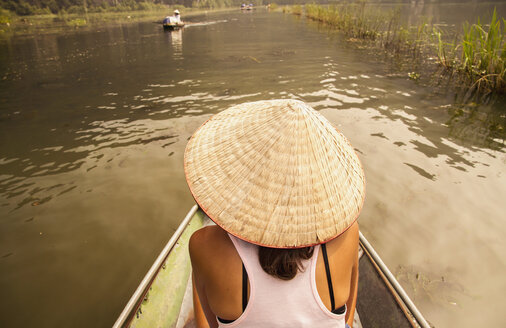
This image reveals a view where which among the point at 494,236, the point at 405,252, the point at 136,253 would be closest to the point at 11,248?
the point at 136,253

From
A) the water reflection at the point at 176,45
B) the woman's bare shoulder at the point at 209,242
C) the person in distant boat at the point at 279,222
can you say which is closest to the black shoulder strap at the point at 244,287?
the person in distant boat at the point at 279,222

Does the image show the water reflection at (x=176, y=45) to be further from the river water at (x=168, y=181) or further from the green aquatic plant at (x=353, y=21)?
the green aquatic plant at (x=353, y=21)

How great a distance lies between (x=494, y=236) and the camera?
290 centimetres

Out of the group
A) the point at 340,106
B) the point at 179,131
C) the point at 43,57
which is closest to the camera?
the point at 179,131

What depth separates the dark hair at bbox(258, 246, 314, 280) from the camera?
863mm

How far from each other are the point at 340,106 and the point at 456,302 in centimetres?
461

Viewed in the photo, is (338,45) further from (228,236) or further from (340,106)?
(228,236)

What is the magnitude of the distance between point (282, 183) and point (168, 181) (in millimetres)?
3399

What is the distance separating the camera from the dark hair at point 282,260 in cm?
86

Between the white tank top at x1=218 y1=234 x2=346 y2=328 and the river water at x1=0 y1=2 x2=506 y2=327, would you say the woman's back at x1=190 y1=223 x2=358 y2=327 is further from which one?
the river water at x1=0 y1=2 x2=506 y2=327

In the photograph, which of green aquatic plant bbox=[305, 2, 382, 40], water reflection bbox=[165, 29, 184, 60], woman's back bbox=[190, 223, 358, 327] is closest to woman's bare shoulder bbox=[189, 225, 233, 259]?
woman's back bbox=[190, 223, 358, 327]

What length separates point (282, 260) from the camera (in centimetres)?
86

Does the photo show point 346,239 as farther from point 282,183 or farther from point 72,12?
point 72,12

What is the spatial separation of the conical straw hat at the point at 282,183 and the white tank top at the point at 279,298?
0.10m
